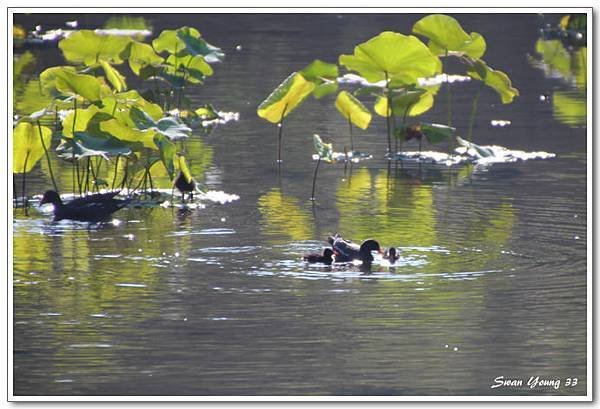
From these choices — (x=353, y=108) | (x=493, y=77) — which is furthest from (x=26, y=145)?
(x=493, y=77)

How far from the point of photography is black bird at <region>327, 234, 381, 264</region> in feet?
31.8

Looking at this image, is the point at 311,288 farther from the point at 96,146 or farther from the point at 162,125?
the point at 96,146

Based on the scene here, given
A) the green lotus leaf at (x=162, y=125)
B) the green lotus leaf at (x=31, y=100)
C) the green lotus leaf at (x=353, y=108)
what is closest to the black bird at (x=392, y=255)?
the green lotus leaf at (x=162, y=125)

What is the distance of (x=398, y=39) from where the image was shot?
497 inches

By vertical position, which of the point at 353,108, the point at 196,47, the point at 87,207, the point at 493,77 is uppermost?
the point at 196,47

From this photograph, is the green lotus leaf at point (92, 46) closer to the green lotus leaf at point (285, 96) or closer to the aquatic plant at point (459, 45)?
the green lotus leaf at point (285, 96)

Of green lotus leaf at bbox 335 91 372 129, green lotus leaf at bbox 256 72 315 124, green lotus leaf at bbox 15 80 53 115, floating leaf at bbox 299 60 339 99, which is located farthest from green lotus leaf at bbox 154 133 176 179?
green lotus leaf at bbox 15 80 53 115

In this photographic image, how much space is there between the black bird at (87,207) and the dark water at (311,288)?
16 cm

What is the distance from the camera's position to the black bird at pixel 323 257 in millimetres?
9695

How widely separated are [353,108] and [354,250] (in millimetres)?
3678

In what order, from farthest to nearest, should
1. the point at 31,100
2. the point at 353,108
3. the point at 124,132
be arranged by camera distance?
the point at 31,100 → the point at 353,108 → the point at 124,132

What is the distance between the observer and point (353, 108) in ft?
43.4

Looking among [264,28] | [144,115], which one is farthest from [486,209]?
[264,28]

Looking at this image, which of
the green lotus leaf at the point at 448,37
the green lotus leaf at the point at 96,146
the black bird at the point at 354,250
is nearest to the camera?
the black bird at the point at 354,250
